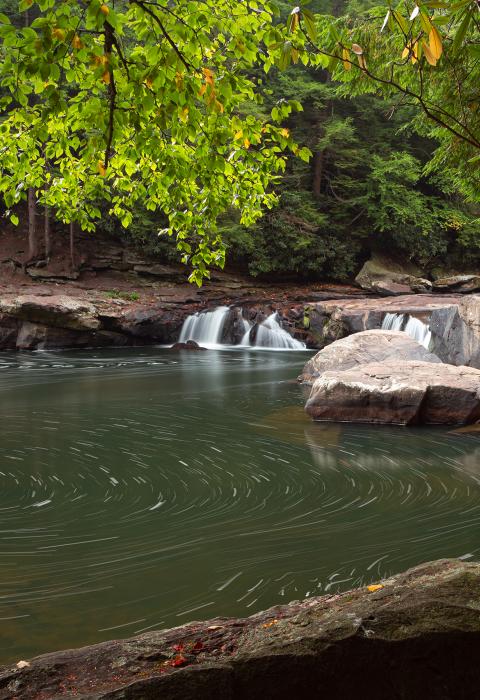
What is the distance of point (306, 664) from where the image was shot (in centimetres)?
204

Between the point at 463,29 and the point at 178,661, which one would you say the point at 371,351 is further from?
the point at 463,29

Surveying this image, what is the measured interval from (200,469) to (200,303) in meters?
17.5

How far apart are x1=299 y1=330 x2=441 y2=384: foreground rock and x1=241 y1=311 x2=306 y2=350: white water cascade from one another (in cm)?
915

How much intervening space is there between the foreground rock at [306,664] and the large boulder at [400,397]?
7448 mm

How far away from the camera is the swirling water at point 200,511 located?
4277mm

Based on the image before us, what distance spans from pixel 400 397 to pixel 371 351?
112 inches

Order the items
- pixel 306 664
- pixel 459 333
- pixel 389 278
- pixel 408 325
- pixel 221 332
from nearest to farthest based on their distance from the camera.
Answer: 1. pixel 306 664
2. pixel 459 333
3. pixel 408 325
4. pixel 221 332
5. pixel 389 278

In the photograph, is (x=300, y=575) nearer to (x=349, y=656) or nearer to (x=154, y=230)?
(x=349, y=656)

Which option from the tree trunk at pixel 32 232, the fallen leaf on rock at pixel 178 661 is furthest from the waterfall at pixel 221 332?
the fallen leaf on rock at pixel 178 661

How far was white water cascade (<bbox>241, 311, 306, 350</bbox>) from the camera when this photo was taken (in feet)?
73.8

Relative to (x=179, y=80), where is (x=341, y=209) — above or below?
above

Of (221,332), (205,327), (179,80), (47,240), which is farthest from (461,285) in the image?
(179,80)

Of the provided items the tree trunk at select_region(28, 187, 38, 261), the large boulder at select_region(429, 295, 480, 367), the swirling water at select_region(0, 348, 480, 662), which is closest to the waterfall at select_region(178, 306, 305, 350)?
the tree trunk at select_region(28, 187, 38, 261)

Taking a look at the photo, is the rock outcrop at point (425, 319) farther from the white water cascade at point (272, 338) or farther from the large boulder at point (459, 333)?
the white water cascade at point (272, 338)
